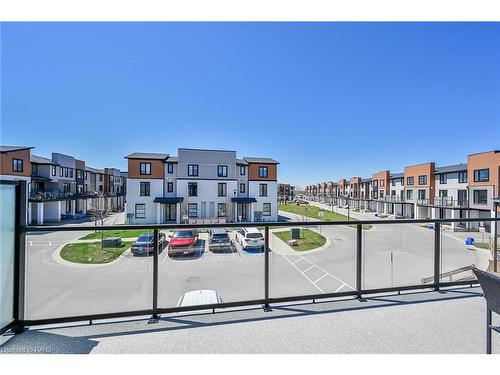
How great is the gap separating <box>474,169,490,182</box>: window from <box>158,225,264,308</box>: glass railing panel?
1279 inches

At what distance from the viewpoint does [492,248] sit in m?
3.40

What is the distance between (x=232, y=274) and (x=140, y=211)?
2648 cm

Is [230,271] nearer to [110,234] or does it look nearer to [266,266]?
[266,266]

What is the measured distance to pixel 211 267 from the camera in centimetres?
256

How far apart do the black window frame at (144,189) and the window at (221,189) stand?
7719 mm

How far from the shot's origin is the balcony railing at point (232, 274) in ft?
7.16

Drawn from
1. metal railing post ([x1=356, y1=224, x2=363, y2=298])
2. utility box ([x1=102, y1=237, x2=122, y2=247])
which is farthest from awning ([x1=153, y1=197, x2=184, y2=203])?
metal railing post ([x1=356, y1=224, x2=363, y2=298])

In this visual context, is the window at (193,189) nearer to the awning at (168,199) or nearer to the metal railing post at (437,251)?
the awning at (168,199)

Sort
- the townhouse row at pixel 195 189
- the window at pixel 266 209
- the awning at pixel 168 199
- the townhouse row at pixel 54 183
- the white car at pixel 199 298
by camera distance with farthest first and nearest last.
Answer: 1. the window at pixel 266 209
2. the townhouse row at pixel 195 189
3. the awning at pixel 168 199
4. the townhouse row at pixel 54 183
5. the white car at pixel 199 298

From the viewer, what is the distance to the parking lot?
221cm

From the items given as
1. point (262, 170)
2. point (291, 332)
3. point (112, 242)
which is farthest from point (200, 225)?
point (262, 170)

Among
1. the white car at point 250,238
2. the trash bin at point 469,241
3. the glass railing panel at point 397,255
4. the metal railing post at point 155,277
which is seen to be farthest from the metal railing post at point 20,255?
the trash bin at point 469,241

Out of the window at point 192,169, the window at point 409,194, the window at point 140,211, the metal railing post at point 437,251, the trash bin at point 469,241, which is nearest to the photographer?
the metal railing post at point 437,251
